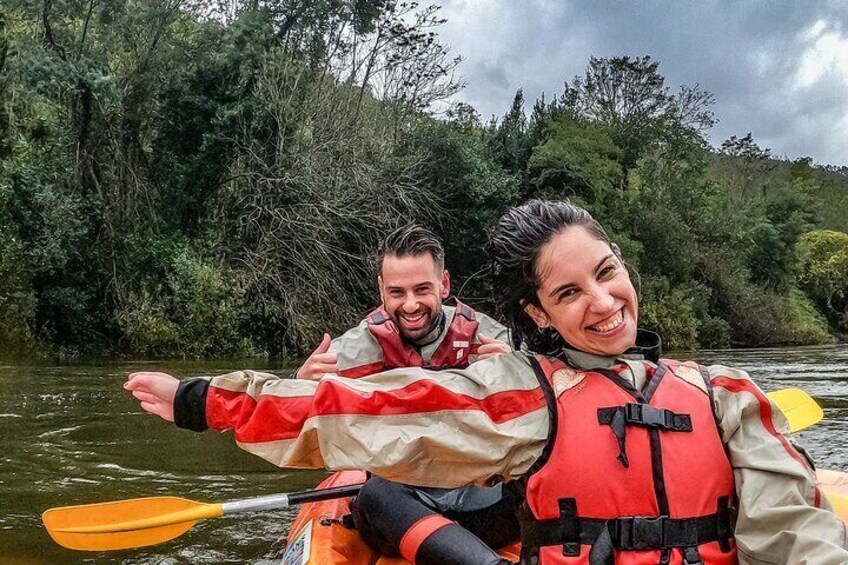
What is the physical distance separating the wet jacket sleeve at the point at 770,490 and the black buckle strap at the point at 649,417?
3.5 inches

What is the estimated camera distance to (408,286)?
315 centimetres

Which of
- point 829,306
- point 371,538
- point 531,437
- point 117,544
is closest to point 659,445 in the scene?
point 531,437

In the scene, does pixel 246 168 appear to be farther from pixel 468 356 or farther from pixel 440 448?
pixel 440 448

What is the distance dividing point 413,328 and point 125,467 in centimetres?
253

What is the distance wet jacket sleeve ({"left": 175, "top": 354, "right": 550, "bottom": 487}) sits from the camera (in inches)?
55.2

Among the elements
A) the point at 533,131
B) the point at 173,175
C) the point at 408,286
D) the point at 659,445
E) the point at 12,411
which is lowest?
the point at 12,411

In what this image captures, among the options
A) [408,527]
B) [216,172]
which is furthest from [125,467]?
[216,172]

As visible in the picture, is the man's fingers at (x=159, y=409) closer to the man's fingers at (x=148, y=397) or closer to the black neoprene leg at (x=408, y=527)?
the man's fingers at (x=148, y=397)

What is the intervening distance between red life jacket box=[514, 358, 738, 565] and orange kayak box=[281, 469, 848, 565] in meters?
Result: 1.00

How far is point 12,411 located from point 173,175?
696 centimetres

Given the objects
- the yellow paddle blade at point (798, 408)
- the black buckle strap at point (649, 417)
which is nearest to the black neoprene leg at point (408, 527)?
the black buckle strap at point (649, 417)

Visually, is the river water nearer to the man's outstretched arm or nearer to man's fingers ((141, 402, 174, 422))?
man's fingers ((141, 402, 174, 422))

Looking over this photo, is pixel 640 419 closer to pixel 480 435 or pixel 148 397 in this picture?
pixel 480 435

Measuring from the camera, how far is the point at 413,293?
316cm
